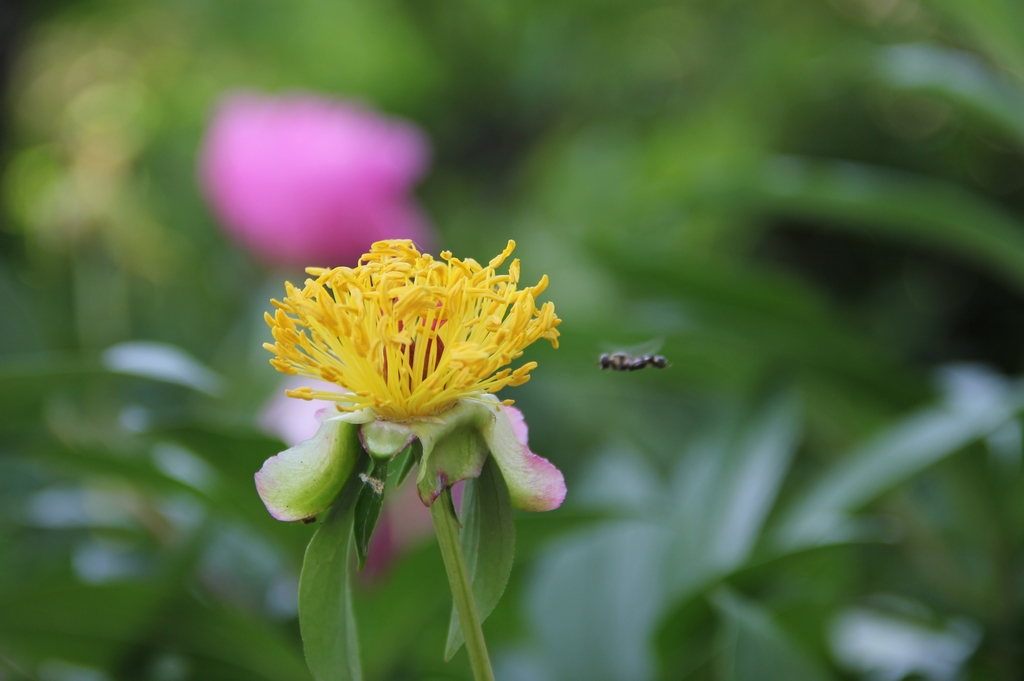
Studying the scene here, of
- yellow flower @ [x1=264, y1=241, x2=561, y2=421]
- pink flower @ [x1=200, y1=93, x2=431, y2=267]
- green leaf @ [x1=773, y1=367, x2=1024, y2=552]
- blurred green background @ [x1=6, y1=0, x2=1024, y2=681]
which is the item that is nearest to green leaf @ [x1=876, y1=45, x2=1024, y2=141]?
blurred green background @ [x1=6, y1=0, x2=1024, y2=681]

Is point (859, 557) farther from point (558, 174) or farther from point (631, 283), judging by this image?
point (558, 174)

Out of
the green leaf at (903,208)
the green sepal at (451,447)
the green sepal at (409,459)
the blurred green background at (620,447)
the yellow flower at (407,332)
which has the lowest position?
the blurred green background at (620,447)

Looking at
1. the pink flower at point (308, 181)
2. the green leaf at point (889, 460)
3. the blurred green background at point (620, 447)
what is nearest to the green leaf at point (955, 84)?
the blurred green background at point (620, 447)

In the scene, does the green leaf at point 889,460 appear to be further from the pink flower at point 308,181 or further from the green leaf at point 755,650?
the pink flower at point 308,181

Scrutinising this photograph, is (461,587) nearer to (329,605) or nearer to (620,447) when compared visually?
(329,605)

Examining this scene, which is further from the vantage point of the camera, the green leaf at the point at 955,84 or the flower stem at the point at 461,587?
the green leaf at the point at 955,84

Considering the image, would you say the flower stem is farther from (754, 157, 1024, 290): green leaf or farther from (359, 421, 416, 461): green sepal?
(754, 157, 1024, 290): green leaf
